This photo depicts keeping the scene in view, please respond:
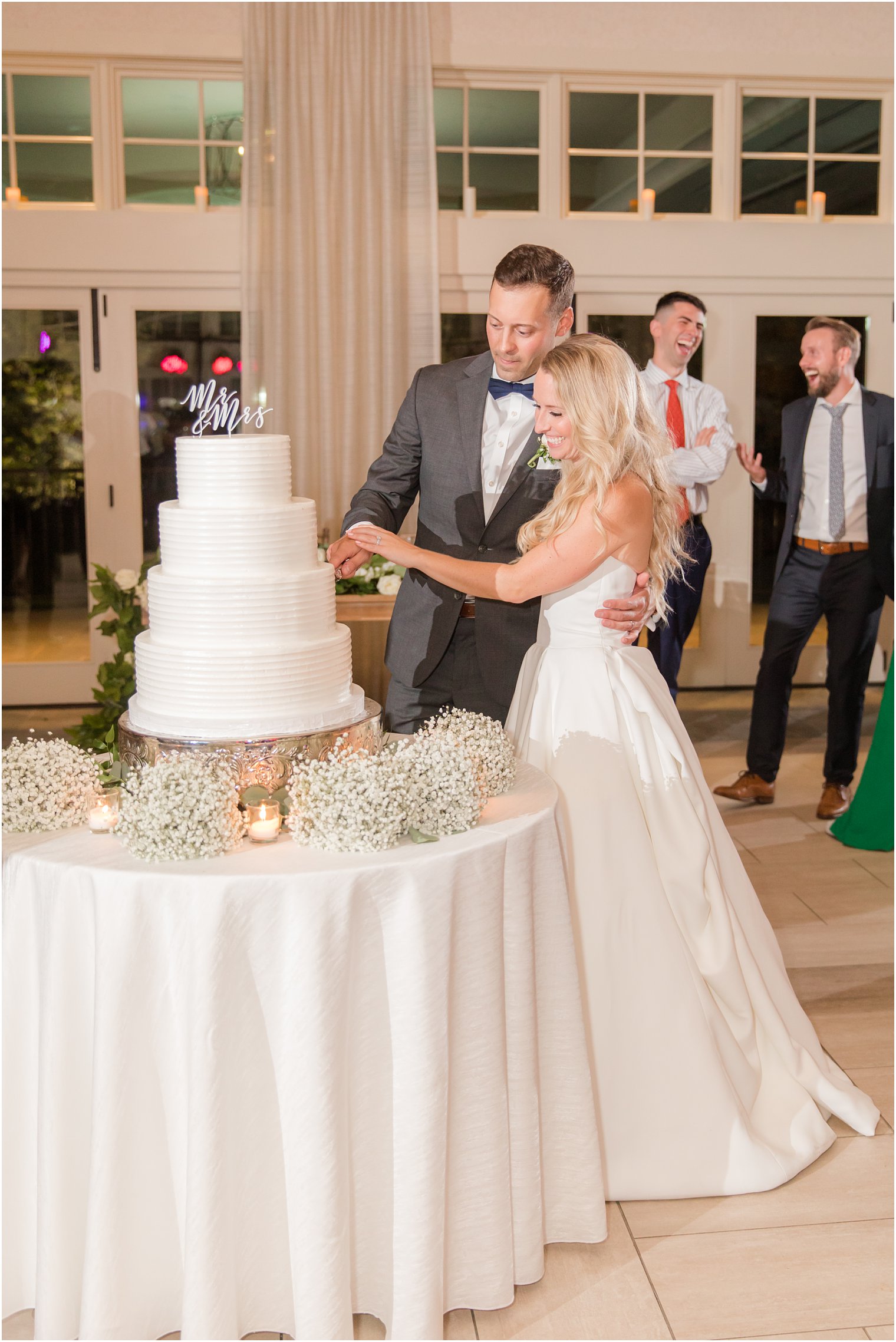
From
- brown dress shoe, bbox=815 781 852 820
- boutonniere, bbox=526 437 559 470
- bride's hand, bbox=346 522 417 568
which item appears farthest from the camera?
brown dress shoe, bbox=815 781 852 820

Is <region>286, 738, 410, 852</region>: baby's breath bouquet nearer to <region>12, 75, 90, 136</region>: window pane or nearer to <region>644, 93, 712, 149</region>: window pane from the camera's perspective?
<region>12, 75, 90, 136</region>: window pane

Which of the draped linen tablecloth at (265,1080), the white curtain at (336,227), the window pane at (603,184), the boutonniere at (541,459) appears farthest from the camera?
the window pane at (603,184)

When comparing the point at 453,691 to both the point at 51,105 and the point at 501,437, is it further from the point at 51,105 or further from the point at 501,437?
the point at 51,105

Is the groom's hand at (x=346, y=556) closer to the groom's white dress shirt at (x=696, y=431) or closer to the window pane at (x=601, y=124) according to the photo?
the groom's white dress shirt at (x=696, y=431)

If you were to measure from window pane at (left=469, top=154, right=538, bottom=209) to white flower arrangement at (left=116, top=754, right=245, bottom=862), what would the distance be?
5.84 metres

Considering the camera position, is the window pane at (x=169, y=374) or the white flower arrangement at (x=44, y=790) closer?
the white flower arrangement at (x=44, y=790)

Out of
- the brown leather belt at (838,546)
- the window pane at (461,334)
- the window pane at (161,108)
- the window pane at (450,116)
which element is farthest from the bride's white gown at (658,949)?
the window pane at (161,108)

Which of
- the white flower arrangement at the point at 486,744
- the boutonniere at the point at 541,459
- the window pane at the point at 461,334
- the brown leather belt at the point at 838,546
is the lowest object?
the white flower arrangement at the point at 486,744

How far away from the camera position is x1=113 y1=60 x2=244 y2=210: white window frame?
670 cm

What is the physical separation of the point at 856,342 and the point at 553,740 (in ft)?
11.2

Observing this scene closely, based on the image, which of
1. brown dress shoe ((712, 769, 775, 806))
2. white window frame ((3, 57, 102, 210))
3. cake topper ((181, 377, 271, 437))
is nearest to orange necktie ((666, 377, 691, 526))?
brown dress shoe ((712, 769, 775, 806))

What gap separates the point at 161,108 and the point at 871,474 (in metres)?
4.31

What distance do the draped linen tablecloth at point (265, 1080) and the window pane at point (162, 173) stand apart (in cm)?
567

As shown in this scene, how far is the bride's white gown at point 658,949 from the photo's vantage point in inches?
98.7
